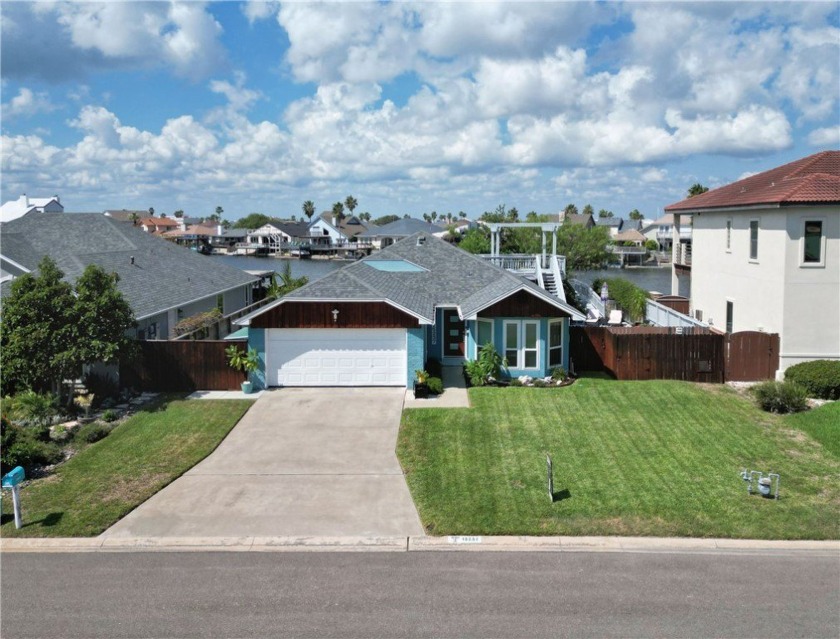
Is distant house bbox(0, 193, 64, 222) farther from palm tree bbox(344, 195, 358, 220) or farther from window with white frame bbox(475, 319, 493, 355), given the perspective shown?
palm tree bbox(344, 195, 358, 220)

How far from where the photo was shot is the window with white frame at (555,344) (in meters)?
23.6

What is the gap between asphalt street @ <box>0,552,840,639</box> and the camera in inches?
384

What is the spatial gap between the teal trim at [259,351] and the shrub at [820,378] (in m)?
15.8

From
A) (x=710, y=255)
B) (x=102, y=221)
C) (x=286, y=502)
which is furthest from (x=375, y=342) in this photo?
(x=102, y=221)

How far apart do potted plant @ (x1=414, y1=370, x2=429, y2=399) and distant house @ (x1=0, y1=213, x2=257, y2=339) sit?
9556 millimetres

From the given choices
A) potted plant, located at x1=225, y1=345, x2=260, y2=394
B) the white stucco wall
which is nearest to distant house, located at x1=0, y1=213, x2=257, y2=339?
potted plant, located at x1=225, y1=345, x2=260, y2=394

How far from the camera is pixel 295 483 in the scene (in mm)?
15664

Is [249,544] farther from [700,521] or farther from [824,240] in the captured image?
[824,240]

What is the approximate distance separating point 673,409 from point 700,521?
7324mm

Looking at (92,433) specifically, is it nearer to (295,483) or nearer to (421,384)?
(295,483)

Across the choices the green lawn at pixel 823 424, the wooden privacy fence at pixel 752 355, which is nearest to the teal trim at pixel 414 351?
the wooden privacy fence at pixel 752 355

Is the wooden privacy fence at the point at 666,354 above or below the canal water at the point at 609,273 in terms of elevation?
below

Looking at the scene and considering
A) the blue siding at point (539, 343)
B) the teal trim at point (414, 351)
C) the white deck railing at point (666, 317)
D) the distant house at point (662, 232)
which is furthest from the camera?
the distant house at point (662, 232)

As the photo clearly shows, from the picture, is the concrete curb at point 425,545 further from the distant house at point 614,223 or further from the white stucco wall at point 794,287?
the distant house at point 614,223
